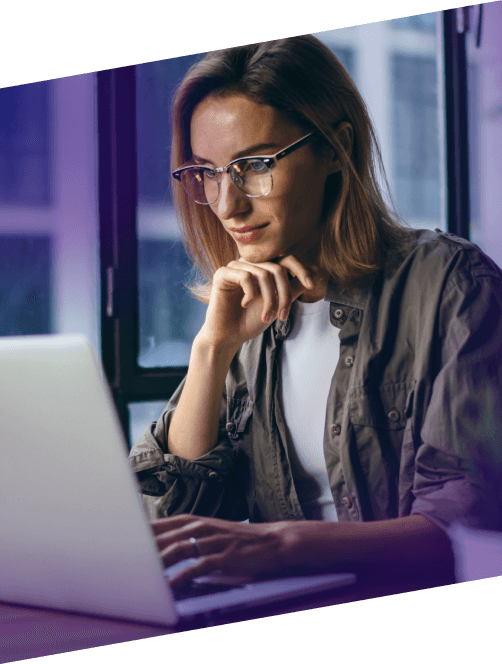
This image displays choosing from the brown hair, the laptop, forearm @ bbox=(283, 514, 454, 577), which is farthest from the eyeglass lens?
the laptop

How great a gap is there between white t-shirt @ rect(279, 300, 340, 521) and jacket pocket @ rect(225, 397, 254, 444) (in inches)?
3.5

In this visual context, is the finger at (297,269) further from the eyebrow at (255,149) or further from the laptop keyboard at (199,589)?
the laptop keyboard at (199,589)

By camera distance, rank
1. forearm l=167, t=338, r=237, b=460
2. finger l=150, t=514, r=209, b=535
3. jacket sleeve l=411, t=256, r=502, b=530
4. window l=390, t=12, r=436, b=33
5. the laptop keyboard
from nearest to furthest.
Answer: the laptop keyboard
finger l=150, t=514, r=209, b=535
jacket sleeve l=411, t=256, r=502, b=530
forearm l=167, t=338, r=237, b=460
window l=390, t=12, r=436, b=33

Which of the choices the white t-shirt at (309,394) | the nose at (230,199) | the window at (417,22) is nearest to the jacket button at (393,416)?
the white t-shirt at (309,394)

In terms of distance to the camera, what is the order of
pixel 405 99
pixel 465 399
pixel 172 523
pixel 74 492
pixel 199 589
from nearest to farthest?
pixel 74 492
pixel 199 589
pixel 172 523
pixel 465 399
pixel 405 99

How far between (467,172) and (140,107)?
0.99 metres

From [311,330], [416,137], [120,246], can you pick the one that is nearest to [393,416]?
[311,330]

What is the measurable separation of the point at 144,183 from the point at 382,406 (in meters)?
0.94

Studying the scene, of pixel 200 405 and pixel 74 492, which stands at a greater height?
pixel 74 492

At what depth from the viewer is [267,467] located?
145 centimetres

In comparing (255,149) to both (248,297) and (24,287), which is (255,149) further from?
(24,287)

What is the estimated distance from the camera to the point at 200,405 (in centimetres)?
140

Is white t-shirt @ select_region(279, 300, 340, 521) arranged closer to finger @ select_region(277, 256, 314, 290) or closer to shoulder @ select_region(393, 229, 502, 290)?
finger @ select_region(277, 256, 314, 290)

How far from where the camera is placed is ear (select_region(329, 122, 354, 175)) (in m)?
1.45
